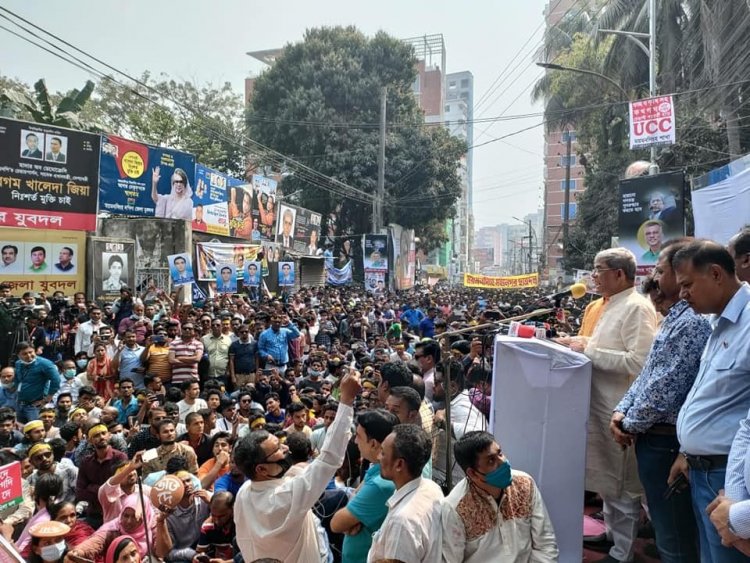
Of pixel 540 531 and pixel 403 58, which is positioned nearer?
pixel 540 531

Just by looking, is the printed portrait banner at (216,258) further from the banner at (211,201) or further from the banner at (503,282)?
the banner at (503,282)

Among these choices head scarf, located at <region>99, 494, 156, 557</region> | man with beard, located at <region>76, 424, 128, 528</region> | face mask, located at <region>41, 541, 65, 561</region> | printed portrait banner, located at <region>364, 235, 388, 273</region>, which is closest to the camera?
face mask, located at <region>41, 541, 65, 561</region>

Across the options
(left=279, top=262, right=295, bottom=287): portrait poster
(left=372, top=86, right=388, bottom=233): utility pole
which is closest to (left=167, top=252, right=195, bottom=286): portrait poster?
(left=279, top=262, right=295, bottom=287): portrait poster

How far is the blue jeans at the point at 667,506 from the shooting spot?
8.32 feet

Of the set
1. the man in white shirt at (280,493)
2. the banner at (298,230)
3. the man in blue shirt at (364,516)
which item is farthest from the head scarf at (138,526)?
the banner at (298,230)

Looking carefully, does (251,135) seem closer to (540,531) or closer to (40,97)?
(40,97)

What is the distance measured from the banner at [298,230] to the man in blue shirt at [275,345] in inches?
574

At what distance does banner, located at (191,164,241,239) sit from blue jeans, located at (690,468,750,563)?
16.7m

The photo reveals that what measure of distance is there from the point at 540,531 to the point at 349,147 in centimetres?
2922

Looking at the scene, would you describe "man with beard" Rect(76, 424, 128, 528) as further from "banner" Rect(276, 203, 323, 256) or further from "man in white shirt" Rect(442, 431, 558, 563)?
"banner" Rect(276, 203, 323, 256)

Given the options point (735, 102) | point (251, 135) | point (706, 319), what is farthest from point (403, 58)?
point (706, 319)

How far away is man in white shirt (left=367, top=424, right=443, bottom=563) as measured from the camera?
2240 mm

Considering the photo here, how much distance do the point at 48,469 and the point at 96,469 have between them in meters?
0.43

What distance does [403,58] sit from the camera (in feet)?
105
